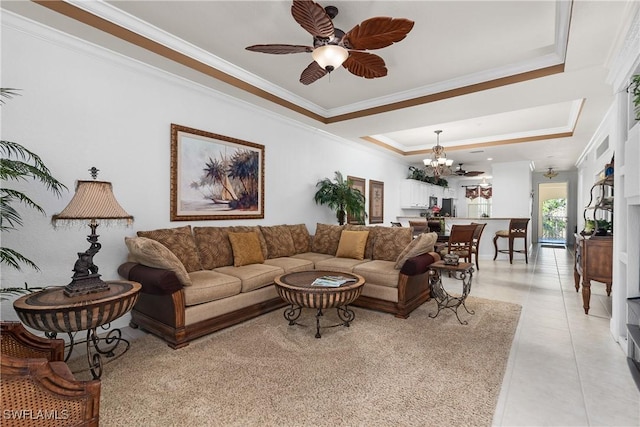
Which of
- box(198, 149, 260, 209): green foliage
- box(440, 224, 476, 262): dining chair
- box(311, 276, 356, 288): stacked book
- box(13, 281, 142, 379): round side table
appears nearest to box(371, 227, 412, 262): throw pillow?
box(311, 276, 356, 288): stacked book

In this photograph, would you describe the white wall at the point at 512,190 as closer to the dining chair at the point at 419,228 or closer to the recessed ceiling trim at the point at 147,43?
the dining chair at the point at 419,228

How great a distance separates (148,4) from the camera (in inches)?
102

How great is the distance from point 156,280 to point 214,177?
1715 mm

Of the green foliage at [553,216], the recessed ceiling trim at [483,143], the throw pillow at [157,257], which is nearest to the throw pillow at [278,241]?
the throw pillow at [157,257]

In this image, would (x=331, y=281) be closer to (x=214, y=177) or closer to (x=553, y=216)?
(x=214, y=177)

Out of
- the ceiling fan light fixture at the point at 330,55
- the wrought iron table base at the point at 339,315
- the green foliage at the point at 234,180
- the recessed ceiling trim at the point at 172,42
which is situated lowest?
the wrought iron table base at the point at 339,315

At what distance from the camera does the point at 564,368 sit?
2.41 meters

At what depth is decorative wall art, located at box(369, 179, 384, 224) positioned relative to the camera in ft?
24.5

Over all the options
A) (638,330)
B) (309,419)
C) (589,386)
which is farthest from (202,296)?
(638,330)

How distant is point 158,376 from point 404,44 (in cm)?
360

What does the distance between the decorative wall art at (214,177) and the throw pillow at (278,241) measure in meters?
0.31

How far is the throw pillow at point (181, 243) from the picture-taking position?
130 inches

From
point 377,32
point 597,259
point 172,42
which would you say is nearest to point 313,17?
point 377,32

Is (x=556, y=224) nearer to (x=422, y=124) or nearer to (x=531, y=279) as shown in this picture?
(x=531, y=279)
